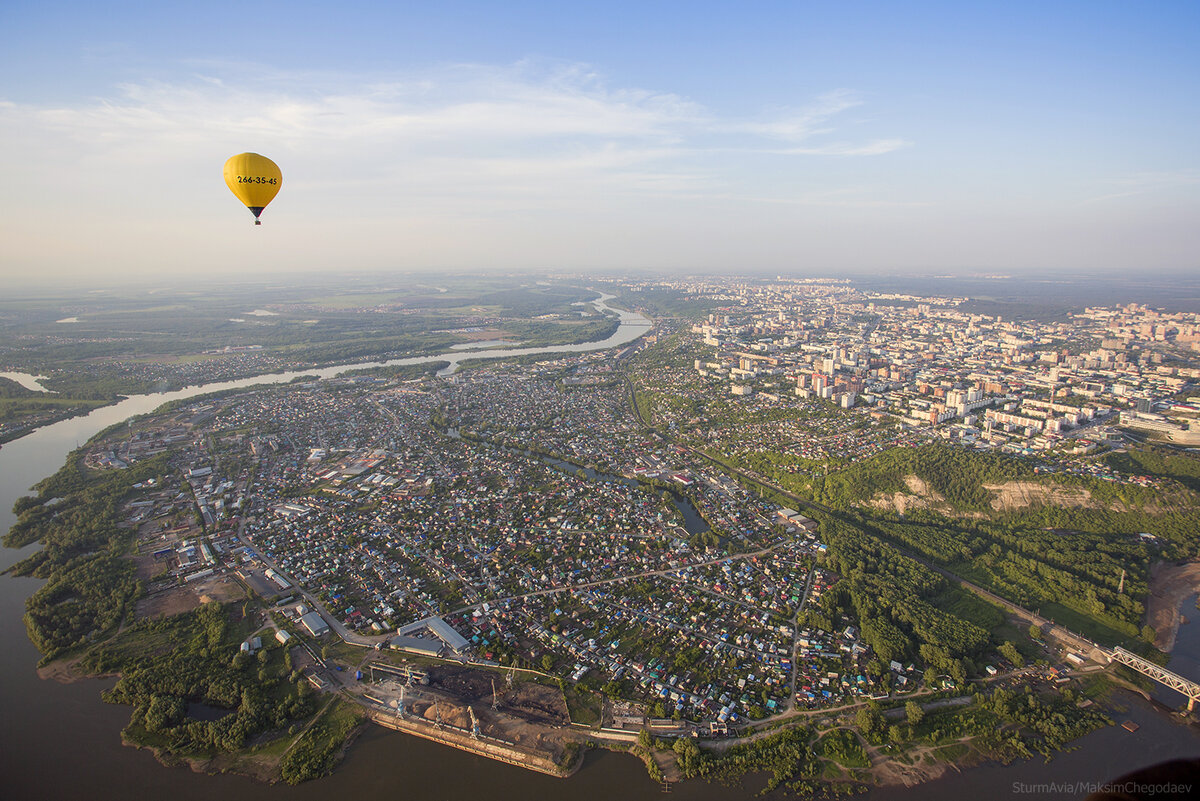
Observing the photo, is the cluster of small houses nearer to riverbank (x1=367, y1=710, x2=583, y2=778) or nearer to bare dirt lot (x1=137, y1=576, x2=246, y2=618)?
bare dirt lot (x1=137, y1=576, x2=246, y2=618)

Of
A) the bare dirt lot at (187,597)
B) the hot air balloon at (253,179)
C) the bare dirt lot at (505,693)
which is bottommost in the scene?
the bare dirt lot at (505,693)

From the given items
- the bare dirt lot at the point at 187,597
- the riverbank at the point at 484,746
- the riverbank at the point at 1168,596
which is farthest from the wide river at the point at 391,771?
the riverbank at the point at 1168,596

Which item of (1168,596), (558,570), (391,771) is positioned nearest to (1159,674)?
(1168,596)

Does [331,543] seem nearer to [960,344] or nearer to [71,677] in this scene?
[71,677]

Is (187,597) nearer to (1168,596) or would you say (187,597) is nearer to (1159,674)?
(1159,674)

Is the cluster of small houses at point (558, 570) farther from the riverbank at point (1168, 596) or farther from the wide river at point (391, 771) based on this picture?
the riverbank at point (1168, 596)

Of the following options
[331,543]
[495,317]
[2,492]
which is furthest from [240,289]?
[331,543]
